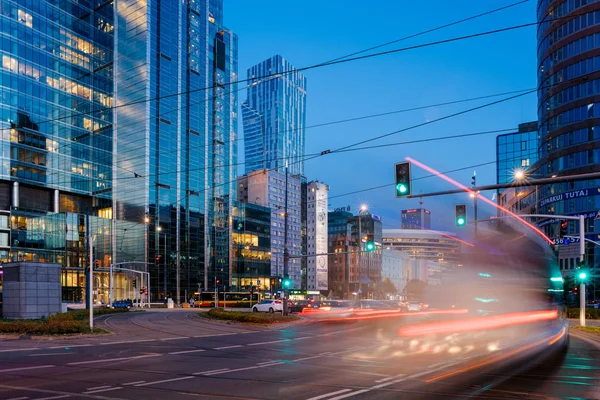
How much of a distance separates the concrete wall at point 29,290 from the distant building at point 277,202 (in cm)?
12214

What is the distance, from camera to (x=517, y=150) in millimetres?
127125

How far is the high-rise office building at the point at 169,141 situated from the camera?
3893 inches

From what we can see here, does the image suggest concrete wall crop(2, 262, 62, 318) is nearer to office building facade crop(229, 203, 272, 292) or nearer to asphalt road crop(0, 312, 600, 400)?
asphalt road crop(0, 312, 600, 400)

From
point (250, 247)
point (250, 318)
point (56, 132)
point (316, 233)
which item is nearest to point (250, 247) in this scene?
point (250, 247)

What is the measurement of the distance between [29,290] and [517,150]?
11685cm

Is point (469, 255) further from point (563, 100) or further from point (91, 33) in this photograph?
point (91, 33)

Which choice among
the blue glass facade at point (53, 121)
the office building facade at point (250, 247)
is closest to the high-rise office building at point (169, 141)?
the blue glass facade at point (53, 121)

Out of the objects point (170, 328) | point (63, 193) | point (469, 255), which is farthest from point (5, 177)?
point (469, 255)

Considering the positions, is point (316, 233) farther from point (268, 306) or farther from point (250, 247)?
point (268, 306)

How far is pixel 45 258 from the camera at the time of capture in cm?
8594

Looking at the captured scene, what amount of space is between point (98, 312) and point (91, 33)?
7031cm

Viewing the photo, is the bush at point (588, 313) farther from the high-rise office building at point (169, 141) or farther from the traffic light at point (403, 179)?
the high-rise office building at point (169, 141)

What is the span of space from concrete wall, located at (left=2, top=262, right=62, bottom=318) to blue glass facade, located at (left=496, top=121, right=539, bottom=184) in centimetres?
11025

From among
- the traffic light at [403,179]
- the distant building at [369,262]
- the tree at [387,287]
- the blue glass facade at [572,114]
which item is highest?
the blue glass facade at [572,114]
